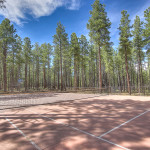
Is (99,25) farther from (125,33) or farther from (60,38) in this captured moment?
(60,38)

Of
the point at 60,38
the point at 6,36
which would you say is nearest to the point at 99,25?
the point at 60,38

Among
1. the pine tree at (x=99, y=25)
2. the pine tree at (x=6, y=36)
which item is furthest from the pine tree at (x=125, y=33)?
the pine tree at (x=6, y=36)

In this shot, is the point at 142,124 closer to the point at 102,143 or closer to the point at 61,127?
the point at 102,143

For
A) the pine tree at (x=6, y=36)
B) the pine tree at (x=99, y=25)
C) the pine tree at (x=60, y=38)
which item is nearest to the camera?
the pine tree at (x=99, y=25)

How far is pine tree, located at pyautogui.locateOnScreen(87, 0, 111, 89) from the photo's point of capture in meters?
17.1

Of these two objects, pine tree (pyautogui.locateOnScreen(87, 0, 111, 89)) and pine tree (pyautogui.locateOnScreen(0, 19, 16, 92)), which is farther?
pine tree (pyautogui.locateOnScreen(0, 19, 16, 92))

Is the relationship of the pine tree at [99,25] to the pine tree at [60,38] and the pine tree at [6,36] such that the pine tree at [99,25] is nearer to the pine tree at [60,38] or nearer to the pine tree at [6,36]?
the pine tree at [60,38]

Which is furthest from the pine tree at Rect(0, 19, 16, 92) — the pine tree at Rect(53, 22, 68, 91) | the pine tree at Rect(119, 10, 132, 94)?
the pine tree at Rect(119, 10, 132, 94)

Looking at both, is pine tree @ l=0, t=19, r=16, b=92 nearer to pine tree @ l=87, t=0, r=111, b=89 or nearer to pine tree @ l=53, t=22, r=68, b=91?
pine tree @ l=53, t=22, r=68, b=91

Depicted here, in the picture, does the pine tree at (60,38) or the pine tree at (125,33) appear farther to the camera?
the pine tree at (60,38)

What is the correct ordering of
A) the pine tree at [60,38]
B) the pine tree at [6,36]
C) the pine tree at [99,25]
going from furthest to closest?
the pine tree at [60,38], the pine tree at [6,36], the pine tree at [99,25]

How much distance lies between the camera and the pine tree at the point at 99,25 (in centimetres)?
1712

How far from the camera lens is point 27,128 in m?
3.76

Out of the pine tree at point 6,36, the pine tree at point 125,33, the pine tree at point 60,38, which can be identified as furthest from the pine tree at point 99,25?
the pine tree at point 6,36
